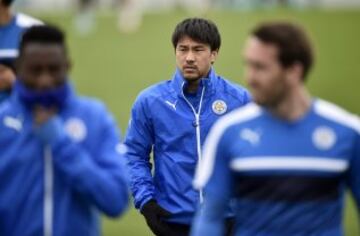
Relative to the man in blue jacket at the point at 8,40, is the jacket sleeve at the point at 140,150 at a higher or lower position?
lower

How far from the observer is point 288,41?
7559 mm

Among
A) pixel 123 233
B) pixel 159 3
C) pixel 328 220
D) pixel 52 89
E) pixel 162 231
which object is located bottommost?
pixel 159 3

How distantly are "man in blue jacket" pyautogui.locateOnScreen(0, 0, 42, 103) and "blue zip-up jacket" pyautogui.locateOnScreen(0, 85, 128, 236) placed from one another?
7.24ft

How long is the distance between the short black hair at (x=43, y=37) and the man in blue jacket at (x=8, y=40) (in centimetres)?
219

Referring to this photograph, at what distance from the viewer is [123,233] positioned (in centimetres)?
1988

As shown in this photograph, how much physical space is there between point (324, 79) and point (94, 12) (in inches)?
376

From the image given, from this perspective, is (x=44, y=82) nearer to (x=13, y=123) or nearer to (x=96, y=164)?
(x=13, y=123)

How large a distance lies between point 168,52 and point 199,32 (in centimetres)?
2859

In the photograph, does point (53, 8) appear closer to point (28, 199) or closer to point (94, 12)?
point (94, 12)

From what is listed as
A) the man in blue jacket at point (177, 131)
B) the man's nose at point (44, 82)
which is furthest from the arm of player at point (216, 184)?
the man in blue jacket at point (177, 131)

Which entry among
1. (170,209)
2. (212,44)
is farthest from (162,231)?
(212,44)

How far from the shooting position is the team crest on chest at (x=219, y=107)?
10.3 metres

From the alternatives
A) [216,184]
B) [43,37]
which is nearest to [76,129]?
[43,37]

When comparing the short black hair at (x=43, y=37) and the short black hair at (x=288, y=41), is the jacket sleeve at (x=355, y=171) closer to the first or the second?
the short black hair at (x=288, y=41)
